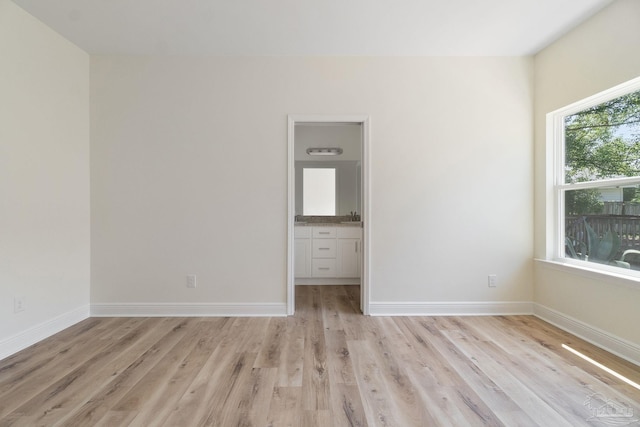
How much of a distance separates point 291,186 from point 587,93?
2618 millimetres

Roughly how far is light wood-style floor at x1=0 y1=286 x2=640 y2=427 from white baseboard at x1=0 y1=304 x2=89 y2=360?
0.07 metres

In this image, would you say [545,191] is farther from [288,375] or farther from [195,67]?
[195,67]

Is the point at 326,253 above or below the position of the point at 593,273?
below

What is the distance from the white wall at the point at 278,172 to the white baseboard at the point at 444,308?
8cm

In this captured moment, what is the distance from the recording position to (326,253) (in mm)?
4406

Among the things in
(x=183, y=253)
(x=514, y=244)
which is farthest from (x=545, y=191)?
(x=183, y=253)

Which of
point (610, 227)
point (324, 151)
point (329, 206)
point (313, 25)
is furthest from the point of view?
point (329, 206)

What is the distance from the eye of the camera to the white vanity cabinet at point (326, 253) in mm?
4387

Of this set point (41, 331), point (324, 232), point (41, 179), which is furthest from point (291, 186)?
point (41, 331)

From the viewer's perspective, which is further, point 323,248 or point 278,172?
point 323,248

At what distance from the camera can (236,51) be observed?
295 cm

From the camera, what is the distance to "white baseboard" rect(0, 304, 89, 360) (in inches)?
87.3

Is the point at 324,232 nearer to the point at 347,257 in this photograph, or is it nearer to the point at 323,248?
the point at 323,248

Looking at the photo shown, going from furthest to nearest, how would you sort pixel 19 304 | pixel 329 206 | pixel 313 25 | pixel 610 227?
pixel 329 206 < pixel 313 25 < pixel 610 227 < pixel 19 304
